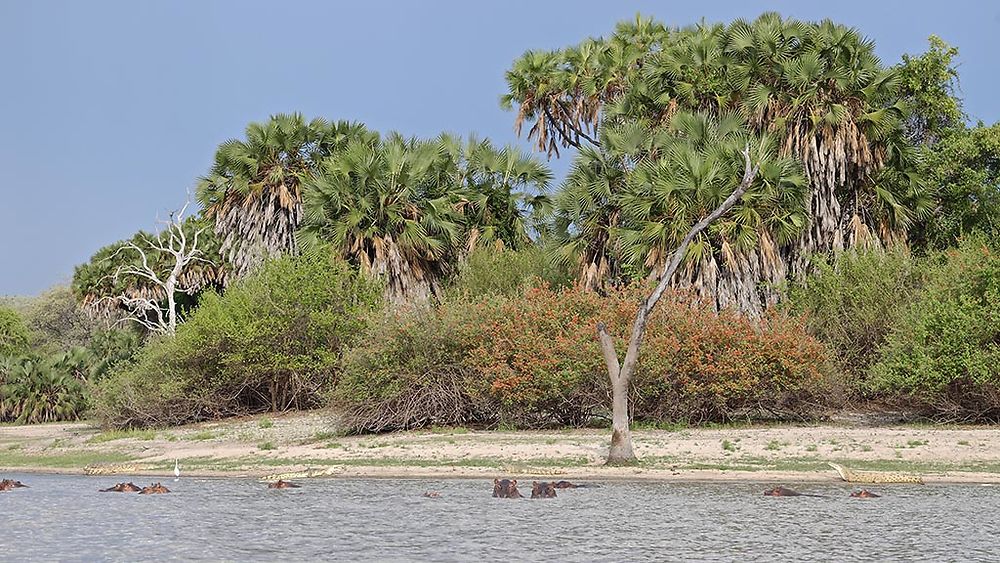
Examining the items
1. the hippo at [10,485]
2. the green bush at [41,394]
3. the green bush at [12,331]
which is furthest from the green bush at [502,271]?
the green bush at [12,331]

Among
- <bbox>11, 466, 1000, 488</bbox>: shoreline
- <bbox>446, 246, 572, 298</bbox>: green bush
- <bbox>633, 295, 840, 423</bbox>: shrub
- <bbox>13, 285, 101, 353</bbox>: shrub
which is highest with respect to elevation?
<bbox>13, 285, 101, 353</bbox>: shrub

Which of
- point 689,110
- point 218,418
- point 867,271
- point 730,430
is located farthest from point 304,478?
point 689,110

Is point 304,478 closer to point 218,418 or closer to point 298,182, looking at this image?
point 218,418

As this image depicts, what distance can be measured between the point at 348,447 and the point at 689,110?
1552 cm

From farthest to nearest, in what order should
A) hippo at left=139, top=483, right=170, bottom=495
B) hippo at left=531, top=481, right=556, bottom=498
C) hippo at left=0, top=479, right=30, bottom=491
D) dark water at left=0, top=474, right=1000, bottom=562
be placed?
hippo at left=0, top=479, right=30, bottom=491
hippo at left=139, top=483, right=170, bottom=495
hippo at left=531, top=481, right=556, bottom=498
dark water at left=0, top=474, right=1000, bottom=562

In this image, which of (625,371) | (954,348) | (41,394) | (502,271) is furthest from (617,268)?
(41,394)

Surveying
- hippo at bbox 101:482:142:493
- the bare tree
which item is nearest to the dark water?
hippo at bbox 101:482:142:493

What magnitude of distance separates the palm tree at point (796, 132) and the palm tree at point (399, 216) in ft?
15.5

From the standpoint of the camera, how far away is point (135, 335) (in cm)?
3744

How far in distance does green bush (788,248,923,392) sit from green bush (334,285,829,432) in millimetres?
3019

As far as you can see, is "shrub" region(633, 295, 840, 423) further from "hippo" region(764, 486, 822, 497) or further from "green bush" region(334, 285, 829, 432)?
"hippo" region(764, 486, 822, 497)

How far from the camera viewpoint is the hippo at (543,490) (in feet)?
48.4

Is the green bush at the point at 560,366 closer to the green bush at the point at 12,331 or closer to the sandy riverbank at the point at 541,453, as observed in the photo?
the sandy riverbank at the point at 541,453

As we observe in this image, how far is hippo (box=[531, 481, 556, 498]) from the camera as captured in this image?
1477 centimetres
